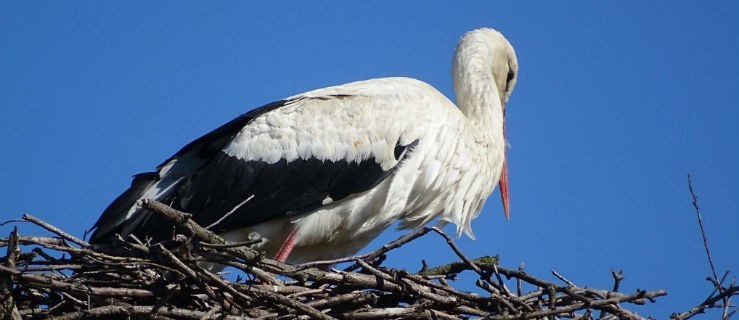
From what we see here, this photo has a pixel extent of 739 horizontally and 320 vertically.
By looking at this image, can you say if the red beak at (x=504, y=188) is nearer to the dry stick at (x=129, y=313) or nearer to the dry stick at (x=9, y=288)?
the dry stick at (x=129, y=313)

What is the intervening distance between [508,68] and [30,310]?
3526 mm

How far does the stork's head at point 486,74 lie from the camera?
7422mm

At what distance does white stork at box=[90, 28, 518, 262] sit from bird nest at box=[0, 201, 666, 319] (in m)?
0.87

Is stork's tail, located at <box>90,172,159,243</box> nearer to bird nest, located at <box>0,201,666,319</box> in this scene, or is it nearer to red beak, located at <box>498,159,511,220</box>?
bird nest, located at <box>0,201,666,319</box>

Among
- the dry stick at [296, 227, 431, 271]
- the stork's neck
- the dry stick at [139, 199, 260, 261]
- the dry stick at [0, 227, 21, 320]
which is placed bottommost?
the dry stick at [0, 227, 21, 320]

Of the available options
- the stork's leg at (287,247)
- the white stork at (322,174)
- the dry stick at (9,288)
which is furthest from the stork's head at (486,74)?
the dry stick at (9,288)

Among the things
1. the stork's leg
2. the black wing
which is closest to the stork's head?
the black wing

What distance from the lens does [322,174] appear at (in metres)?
6.64

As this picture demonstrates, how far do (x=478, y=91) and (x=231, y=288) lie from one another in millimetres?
2673

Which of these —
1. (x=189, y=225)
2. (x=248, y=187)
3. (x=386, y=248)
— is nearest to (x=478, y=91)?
(x=248, y=187)

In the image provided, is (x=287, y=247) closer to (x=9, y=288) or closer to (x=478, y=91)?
(x=478, y=91)

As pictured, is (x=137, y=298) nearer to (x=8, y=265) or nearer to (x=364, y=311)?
(x=8, y=265)

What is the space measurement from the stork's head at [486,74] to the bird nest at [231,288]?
1812 millimetres

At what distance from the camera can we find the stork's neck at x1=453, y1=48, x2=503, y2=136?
733 cm
